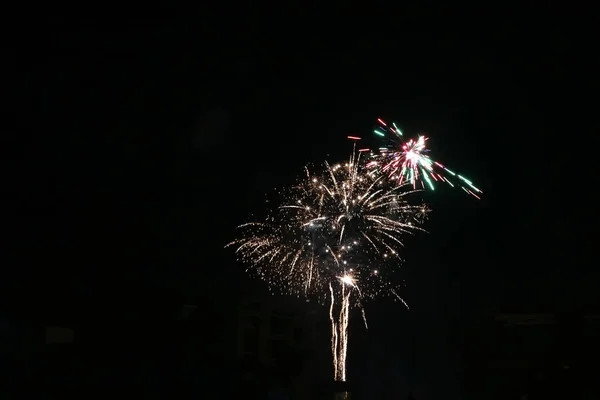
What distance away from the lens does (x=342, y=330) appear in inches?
635

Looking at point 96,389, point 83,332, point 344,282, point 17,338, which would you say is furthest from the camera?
point 83,332

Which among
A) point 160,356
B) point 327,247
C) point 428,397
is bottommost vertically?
point 428,397

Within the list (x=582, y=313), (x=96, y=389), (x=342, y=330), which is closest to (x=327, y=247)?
(x=342, y=330)

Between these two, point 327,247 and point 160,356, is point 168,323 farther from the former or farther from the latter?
point 327,247

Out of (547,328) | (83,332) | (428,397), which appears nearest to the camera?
(83,332)

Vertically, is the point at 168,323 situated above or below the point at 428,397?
above

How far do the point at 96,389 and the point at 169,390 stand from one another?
1604 mm

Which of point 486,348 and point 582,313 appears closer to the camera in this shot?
point 582,313

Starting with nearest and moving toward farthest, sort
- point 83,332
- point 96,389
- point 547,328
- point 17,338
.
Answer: point 96,389 → point 17,338 → point 83,332 → point 547,328

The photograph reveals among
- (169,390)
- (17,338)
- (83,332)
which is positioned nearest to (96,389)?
(169,390)

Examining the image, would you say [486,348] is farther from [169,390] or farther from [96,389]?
[96,389]

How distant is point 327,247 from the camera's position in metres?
15.0

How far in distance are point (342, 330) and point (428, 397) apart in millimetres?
7154

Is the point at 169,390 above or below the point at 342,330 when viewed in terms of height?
below
